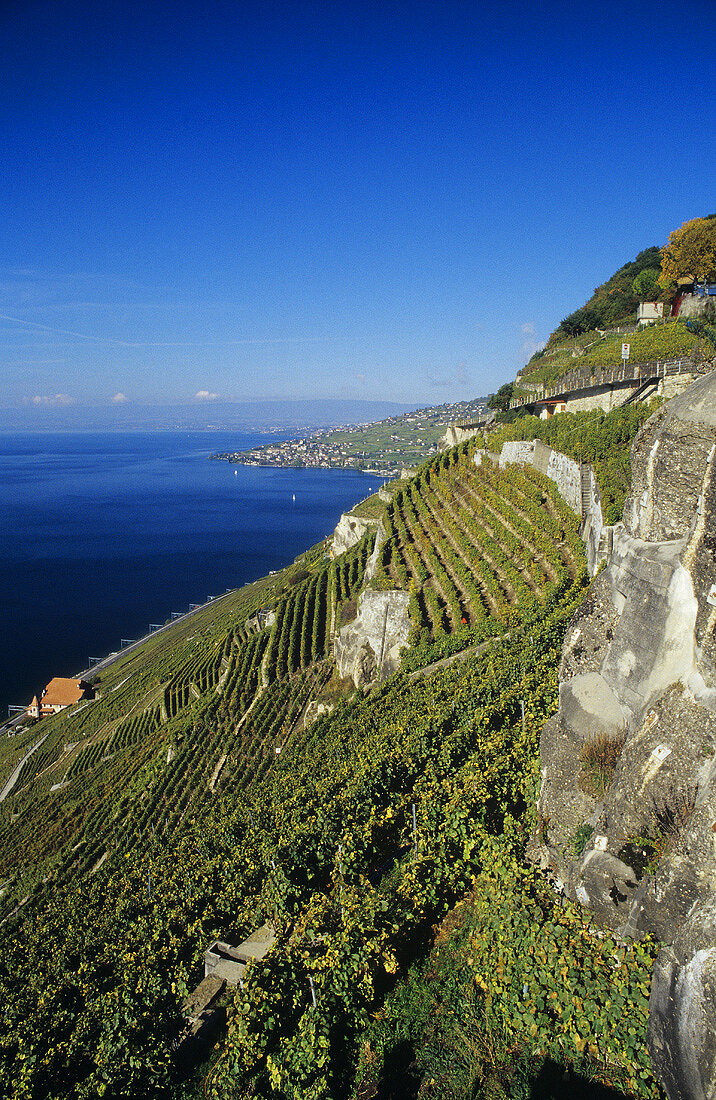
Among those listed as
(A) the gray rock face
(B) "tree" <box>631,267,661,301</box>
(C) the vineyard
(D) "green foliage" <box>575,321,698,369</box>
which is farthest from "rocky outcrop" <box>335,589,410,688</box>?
(B) "tree" <box>631,267,661,301</box>

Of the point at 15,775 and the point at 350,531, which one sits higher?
the point at 350,531

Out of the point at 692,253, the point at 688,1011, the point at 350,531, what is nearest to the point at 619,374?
the point at 692,253

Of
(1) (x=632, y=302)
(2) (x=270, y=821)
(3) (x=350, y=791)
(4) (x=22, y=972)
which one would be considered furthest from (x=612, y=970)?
(1) (x=632, y=302)

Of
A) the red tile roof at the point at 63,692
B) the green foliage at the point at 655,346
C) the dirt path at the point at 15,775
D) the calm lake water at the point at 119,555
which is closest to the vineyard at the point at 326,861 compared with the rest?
the dirt path at the point at 15,775

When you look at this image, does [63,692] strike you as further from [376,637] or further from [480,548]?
[480,548]

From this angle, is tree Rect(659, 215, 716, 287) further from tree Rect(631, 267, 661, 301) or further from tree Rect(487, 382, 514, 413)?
tree Rect(487, 382, 514, 413)

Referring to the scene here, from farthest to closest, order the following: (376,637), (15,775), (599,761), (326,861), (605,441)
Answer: (15,775) → (376,637) → (605,441) → (326,861) → (599,761)

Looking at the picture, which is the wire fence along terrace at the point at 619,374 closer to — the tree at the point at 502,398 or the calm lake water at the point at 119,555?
the tree at the point at 502,398
